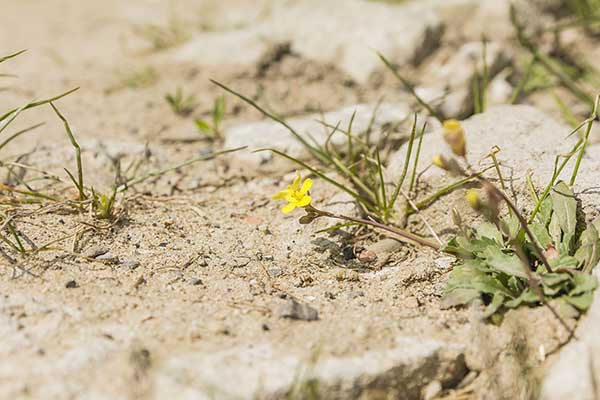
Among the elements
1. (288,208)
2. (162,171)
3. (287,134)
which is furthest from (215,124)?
(288,208)

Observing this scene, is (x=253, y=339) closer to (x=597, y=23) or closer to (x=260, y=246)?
(x=260, y=246)

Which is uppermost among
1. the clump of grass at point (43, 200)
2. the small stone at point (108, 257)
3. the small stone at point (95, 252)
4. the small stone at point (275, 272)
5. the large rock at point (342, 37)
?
the large rock at point (342, 37)

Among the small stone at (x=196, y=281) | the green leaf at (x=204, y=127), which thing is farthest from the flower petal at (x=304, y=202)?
the green leaf at (x=204, y=127)

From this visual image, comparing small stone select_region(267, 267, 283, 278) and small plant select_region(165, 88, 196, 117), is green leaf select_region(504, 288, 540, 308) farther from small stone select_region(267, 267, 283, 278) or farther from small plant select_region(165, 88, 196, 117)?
small plant select_region(165, 88, 196, 117)

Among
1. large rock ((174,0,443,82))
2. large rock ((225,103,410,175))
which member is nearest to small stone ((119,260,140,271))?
large rock ((225,103,410,175))

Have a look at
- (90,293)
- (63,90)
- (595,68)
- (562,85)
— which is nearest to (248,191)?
(90,293)

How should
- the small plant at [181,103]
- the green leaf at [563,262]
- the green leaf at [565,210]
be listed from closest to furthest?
the green leaf at [563,262] < the green leaf at [565,210] < the small plant at [181,103]

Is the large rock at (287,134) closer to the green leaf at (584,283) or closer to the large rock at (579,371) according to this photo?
the green leaf at (584,283)
